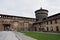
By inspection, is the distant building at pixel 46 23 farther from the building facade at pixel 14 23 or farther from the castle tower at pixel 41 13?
the building facade at pixel 14 23

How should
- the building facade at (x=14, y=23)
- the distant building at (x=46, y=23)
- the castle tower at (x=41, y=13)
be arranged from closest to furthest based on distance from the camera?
the distant building at (x=46, y=23), the building facade at (x=14, y=23), the castle tower at (x=41, y=13)

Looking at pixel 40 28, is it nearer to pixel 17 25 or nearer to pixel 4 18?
pixel 17 25

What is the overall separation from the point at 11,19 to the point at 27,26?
814cm

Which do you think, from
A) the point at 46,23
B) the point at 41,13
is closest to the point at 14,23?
the point at 41,13

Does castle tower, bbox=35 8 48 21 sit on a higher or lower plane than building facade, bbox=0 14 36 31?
higher

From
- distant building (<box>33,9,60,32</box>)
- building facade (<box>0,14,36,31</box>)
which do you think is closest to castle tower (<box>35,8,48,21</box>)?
distant building (<box>33,9,60,32</box>)

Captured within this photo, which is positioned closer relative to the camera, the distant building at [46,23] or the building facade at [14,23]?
the distant building at [46,23]

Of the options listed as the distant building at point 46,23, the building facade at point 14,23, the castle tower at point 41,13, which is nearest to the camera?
the distant building at point 46,23

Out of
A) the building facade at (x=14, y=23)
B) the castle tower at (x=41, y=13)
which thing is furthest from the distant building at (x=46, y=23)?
the building facade at (x=14, y=23)

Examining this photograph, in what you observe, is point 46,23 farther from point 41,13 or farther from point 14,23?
point 41,13

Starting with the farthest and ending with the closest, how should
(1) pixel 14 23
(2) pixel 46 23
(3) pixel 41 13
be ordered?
(3) pixel 41 13
(1) pixel 14 23
(2) pixel 46 23

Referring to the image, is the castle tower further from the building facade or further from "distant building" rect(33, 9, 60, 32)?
the building facade

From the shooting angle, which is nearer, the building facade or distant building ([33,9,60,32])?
distant building ([33,9,60,32])

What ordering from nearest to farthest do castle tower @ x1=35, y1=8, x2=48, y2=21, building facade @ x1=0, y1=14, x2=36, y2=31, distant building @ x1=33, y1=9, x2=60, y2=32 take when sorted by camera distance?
distant building @ x1=33, y1=9, x2=60, y2=32, building facade @ x1=0, y1=14, x2=36, y2=31, castle tower @ x1=35, y1=8, x2=48, y2=21
